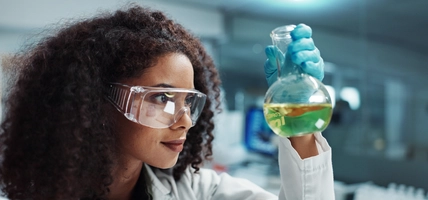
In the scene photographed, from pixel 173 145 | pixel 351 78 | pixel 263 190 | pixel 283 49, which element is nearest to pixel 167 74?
pixel 173 145

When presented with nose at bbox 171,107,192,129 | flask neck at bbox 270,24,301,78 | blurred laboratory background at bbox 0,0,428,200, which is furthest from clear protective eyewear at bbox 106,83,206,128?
blurred laboratory background at bbox 0,0,428,200

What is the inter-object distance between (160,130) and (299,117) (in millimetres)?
439

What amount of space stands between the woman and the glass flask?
0.68ft

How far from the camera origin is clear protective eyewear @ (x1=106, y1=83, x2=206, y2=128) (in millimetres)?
1088

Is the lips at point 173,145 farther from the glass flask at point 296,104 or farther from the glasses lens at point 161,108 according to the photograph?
the glass flask at point 296,104

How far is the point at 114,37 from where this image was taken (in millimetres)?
1166

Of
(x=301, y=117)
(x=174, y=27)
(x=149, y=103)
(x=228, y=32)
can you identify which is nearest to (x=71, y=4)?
(x=228, y=32)

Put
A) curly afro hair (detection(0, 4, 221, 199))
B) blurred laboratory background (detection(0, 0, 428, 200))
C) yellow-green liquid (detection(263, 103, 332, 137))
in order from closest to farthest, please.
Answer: yellow-green liquid (detection(263, 103, 332, 137)) < curly afro hair (detection(0, 4, 221, 199)) < blurred laboratory background (detection(0, 0, 428, 200))

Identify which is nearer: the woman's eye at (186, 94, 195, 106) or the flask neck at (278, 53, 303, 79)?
the flask neck at (278, 53, 303, 79)

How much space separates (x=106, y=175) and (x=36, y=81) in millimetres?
343

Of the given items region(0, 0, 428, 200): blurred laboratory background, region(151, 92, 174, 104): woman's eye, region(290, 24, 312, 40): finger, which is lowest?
region(0, 0, 428, 200): blurred laboratory background

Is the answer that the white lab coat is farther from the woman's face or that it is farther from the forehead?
the forehead

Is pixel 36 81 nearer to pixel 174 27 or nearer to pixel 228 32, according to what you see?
pixel 174 27

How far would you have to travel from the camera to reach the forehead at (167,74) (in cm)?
112
